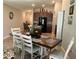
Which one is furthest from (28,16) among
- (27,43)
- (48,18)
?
(27,43)

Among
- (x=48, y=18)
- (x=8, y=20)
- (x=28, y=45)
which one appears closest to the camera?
(x=28, y=45)

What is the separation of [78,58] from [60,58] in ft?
3.96

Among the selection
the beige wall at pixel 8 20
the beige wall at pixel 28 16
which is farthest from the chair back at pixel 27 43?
the beige wall at pixel 28 16

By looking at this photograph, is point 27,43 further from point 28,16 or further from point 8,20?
point 28,16

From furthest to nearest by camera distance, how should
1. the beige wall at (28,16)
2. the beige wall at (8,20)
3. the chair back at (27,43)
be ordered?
the beige wall at (28,16) < the beige wall at (8,20) < the chair back at (27,43)

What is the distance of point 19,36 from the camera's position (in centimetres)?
303

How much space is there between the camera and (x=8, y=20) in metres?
6.23

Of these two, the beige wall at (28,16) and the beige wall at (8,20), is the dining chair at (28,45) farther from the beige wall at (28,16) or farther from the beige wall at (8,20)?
the beige wall at (28,16)

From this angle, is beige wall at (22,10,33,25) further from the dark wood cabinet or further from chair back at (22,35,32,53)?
chair back at (22,35,32,53)

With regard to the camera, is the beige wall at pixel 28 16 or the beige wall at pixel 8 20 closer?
the beige wall at pixel 8 20

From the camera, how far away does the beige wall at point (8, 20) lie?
5.81m

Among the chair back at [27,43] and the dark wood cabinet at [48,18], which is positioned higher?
the dark wood cabinet at [48,18]

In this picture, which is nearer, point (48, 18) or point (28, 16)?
point (48, 18)

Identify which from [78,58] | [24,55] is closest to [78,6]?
[78,58]
